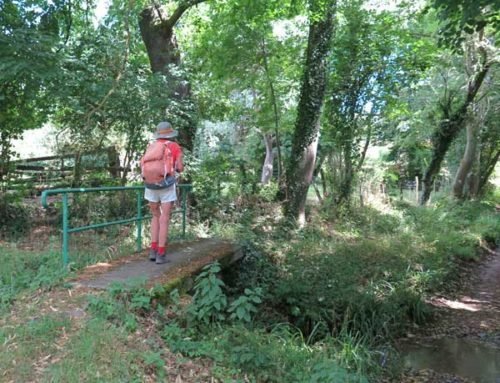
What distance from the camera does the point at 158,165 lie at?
592 centimetres

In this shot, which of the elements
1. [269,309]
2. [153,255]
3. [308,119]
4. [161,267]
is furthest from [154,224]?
[308,119]

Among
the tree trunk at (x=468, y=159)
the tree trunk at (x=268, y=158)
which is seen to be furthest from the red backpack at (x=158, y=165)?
the tree trunk at (x=468, y=159)

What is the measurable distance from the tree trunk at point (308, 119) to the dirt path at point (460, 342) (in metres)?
4.12

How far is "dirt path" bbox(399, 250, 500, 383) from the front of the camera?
615 centimetres

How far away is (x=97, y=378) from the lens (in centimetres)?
347

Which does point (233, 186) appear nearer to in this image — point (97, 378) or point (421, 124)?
point (97, 378)

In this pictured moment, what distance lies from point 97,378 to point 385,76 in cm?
1174

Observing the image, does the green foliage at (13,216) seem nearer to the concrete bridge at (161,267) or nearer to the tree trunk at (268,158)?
the concrete bridge at (161,267)

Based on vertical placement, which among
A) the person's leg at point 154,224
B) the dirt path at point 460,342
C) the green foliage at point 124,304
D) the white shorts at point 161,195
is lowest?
the dirt path at point 460,342

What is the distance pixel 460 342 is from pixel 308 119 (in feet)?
20.8

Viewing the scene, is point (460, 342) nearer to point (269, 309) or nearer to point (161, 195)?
point (269, 309)

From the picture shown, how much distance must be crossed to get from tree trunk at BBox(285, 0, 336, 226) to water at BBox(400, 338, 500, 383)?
16.6 ft

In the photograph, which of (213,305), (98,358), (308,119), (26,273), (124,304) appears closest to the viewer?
(98,358)

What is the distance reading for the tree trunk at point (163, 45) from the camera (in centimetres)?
1102
